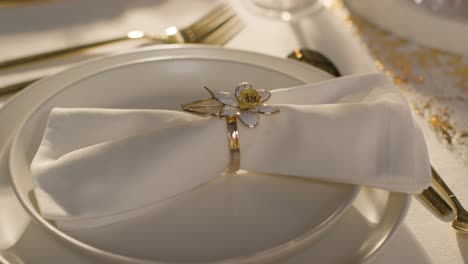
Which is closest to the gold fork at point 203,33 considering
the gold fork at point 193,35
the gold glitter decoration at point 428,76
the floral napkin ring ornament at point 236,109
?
the gold fork at point 193,35

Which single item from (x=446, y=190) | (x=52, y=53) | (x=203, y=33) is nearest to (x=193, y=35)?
(x=203, y=33)

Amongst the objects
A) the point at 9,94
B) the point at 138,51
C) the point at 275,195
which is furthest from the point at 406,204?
Answer: the point at 9,94

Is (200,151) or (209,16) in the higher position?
(209,16)

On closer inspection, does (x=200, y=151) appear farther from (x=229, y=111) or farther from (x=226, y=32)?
Answer: (x=226, y=32)

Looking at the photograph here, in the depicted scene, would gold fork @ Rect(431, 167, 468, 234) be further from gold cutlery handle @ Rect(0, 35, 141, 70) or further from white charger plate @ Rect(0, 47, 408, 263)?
gold cutlery handle @ Rect(0, 35, 141, 70)

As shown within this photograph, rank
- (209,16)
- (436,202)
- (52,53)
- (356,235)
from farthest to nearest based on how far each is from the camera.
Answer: (209,16) → (52,53) → (436,202) → (356,235)

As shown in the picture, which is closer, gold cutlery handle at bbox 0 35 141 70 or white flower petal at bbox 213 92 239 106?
white flower petal at bbox 213 92 239 106

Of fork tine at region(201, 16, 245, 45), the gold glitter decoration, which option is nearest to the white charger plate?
the gold glitter decoration
